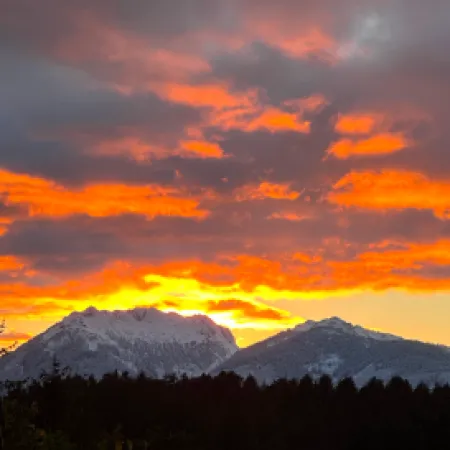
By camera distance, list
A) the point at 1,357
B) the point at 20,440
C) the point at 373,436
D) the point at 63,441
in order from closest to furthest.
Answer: the point at 1,357, the point at 20,440, the point at 63,441, the point at 373,436

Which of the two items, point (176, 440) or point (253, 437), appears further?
point (253, 437)

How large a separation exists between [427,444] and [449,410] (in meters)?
13.2

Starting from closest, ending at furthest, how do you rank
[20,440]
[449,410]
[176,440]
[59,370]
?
[20,440], [59,370], [176,440], [449,410]

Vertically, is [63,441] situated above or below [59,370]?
below

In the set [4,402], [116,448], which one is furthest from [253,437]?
[4,402]

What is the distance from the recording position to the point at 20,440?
326 ft

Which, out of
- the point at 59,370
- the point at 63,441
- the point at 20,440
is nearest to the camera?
the point at 20,440

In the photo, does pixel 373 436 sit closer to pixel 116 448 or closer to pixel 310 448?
pixel 310 448

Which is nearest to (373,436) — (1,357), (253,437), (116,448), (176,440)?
(253,437)

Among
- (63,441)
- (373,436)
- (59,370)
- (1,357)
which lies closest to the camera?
(1,357)

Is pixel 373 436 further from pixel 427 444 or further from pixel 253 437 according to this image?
pixel 253 437

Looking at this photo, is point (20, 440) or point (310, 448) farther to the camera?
point (310, 448)

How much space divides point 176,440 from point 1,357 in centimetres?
8631

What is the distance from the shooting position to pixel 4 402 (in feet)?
334
